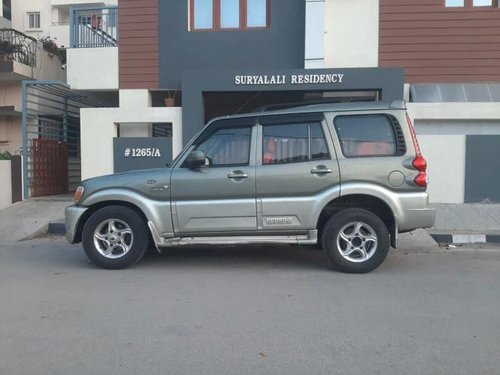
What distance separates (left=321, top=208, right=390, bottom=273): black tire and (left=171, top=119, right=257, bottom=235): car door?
40.2 inches

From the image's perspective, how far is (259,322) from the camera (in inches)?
194

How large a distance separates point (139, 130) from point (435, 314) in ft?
32.5

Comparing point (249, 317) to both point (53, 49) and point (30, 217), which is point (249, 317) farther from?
point (53, 49)

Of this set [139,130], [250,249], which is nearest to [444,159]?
[250,249]

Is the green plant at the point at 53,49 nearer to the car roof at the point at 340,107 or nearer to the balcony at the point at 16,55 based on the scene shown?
the balcony at the point at 16,55

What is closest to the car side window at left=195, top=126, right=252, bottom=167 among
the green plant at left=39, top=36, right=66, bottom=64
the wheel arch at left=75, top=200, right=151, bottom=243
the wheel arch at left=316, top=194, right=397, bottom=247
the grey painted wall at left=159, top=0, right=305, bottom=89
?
the wheel arch at left=75, top=200, right=151, bottom=243

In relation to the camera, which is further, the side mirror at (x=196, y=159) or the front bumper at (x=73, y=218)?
the front bumper at (x=73, y=218)

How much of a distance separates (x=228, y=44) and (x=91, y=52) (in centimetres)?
352

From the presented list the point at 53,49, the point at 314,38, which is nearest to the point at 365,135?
the point at 314,38

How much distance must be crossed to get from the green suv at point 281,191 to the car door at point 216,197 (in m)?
0.01

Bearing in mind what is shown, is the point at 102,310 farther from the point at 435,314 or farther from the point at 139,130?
the point at 139,130

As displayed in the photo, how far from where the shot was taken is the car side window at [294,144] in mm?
6914

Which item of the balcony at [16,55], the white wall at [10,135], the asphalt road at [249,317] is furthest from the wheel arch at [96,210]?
the white wall at [10,135]

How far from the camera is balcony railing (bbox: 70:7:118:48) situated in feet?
45.0
